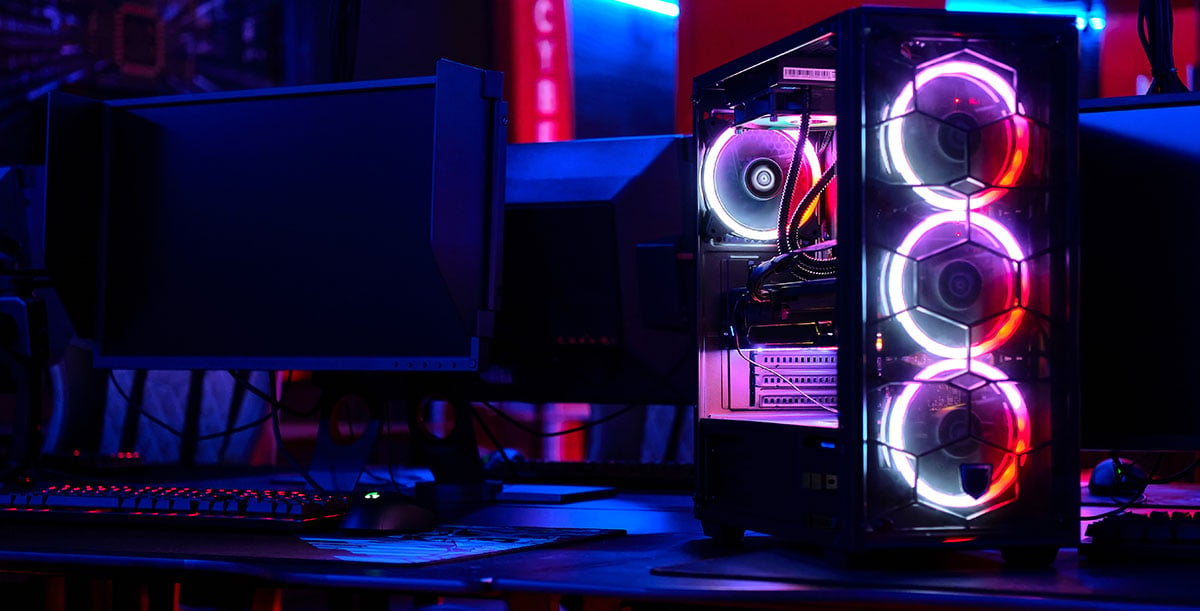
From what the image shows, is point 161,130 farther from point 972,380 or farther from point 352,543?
point 972,380

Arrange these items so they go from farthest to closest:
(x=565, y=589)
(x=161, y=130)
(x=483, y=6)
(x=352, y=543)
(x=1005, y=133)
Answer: (x=483, y=6) → (x=161, y=130) → (x=352, y=543) → (x=1005, y=133) → (x=565, y=589)

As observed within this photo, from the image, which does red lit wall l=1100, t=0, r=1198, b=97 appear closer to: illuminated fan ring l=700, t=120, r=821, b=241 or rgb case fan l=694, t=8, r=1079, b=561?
illuminated fan ring l=700, t=120, r=821, b=241

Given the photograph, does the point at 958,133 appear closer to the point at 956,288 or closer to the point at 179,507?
the point at 956,288

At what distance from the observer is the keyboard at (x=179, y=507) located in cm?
125

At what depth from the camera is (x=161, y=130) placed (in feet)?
5.50

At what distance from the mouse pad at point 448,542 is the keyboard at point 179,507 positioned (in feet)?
0.18

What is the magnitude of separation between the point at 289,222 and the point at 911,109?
91 cm

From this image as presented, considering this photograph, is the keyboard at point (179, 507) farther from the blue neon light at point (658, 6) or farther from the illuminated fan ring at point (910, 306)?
the blue neon light at point (658, 6)

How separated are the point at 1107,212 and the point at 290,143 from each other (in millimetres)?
1007

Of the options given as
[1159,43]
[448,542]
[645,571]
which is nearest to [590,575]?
[645,571]

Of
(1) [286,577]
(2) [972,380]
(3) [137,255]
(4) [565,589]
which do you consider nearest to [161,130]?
(3) [137,255]

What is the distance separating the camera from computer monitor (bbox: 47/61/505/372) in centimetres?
153

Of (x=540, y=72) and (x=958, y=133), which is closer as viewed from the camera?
(x=958, y=133)

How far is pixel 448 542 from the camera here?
45.6 inches
